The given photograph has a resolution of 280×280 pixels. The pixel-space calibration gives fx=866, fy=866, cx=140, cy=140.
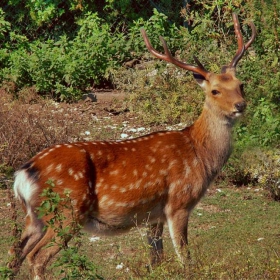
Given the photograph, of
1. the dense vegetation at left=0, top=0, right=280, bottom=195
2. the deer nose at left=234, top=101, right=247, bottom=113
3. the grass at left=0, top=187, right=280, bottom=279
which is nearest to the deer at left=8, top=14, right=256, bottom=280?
the deer nose at left=234, top=101, right=247, bottom=113

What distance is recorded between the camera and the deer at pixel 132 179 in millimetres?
6797

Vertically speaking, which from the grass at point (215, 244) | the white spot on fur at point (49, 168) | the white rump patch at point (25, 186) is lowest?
the grass at point (215, 244)

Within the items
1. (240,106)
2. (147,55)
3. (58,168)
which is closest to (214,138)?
(240,106)

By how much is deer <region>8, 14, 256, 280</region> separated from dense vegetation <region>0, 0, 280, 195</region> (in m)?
2.01

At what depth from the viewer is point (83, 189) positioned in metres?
6.81

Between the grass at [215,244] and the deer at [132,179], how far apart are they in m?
0.22

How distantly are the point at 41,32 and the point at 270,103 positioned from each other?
589 centimetres

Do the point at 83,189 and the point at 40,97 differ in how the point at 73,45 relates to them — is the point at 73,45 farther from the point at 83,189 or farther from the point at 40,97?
the point at 83,189

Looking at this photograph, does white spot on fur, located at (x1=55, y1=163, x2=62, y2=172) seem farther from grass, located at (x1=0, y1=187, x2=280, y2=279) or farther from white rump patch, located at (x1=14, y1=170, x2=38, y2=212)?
grass, located at (x1=0, y1=187, x2=280, y2=279)

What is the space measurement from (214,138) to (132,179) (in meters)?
1.00

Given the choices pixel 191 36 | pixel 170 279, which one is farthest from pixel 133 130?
pixel 170 279

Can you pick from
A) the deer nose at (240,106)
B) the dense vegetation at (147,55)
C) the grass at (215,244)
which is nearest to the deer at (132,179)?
the deer nose at (240,106)

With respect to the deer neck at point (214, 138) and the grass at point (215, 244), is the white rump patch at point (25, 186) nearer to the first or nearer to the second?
the grass at point (215, 244)

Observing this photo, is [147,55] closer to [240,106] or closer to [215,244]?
[215,244]
